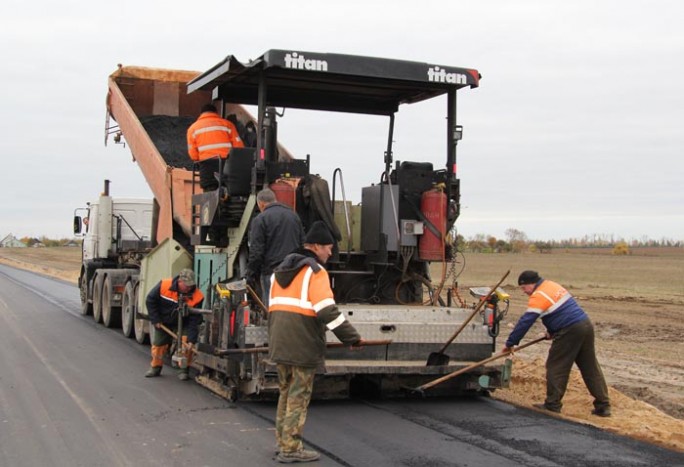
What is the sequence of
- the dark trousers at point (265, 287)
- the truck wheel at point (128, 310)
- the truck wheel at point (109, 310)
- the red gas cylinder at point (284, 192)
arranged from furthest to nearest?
the truck wheel at point (109, 310) → the truck wheel at point (128, 310) → the red gas cylinder at point (284, 192) → the dark trousers at point (265, 287)

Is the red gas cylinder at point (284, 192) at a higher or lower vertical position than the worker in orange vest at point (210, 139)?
lower

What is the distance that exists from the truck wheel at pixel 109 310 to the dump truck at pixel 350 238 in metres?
4.87

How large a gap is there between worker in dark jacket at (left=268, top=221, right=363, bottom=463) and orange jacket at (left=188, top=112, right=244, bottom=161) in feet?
13.2

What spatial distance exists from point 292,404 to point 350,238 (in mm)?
3430

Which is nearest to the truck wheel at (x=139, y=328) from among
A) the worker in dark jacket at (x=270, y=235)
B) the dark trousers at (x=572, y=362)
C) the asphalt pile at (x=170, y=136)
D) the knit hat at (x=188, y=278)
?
the asphalt pile at (x=170, y=136)

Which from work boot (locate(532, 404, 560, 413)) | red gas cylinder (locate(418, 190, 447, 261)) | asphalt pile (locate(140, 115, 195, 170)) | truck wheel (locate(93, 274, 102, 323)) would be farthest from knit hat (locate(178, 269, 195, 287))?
truck wheel (locate(93, 274, 102, 323))

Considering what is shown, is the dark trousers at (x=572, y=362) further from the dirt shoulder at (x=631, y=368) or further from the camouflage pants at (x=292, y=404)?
the camouflage pants at (x=292, y=404)

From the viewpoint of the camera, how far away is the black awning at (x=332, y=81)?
863cm

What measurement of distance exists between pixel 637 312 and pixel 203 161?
13.3 meters

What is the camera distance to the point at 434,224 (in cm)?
930

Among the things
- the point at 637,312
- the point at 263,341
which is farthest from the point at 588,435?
the point at 637,312

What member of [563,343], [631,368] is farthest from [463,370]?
[631,368]

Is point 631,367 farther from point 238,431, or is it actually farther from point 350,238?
point 238,431

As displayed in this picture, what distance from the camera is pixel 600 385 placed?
8.38 meters
